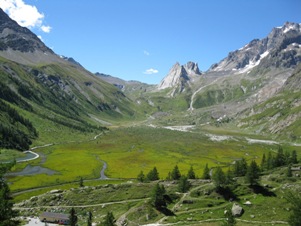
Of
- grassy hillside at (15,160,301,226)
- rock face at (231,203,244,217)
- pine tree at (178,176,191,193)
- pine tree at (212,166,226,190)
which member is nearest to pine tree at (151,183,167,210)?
grassy hillside at (15,160,301,226)

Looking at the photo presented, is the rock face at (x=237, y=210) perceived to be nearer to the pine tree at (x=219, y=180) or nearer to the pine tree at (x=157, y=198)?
the pine tree at (x=219, y=180)

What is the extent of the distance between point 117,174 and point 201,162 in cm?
5774

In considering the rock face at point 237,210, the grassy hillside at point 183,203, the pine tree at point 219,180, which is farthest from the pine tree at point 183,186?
the rock face at point 237,210

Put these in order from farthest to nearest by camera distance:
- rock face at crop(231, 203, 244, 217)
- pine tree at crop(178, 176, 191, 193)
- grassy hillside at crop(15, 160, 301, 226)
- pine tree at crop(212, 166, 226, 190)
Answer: pine tree at crop(178, 176, 191, 193) → pine tree at crop(212, 166, 226, 190) → rock face at crop(231, 203, 244, 217) → grassy hillside at crop(15, 160, 301, 226)

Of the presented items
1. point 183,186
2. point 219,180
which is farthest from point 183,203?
point 219,180

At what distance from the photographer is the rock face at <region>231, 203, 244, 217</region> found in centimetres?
7756

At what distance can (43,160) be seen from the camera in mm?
185625

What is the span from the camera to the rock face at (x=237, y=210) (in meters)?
77.6

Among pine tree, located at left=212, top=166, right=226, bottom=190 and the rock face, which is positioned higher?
pine tree, located at left=212, top=166, right=226, bottom=190

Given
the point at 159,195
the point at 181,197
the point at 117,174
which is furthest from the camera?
the point at 117,174

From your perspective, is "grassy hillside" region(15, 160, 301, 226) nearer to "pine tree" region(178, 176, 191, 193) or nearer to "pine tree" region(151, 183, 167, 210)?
"pine tree" region(178, 176, 191, 193)

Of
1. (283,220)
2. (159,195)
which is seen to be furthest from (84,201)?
(283,220)

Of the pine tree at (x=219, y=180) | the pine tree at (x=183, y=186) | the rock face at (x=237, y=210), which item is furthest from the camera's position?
the pine tree at (x=183, y=186)

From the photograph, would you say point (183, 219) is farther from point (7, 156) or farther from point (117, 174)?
point (7, 156)
